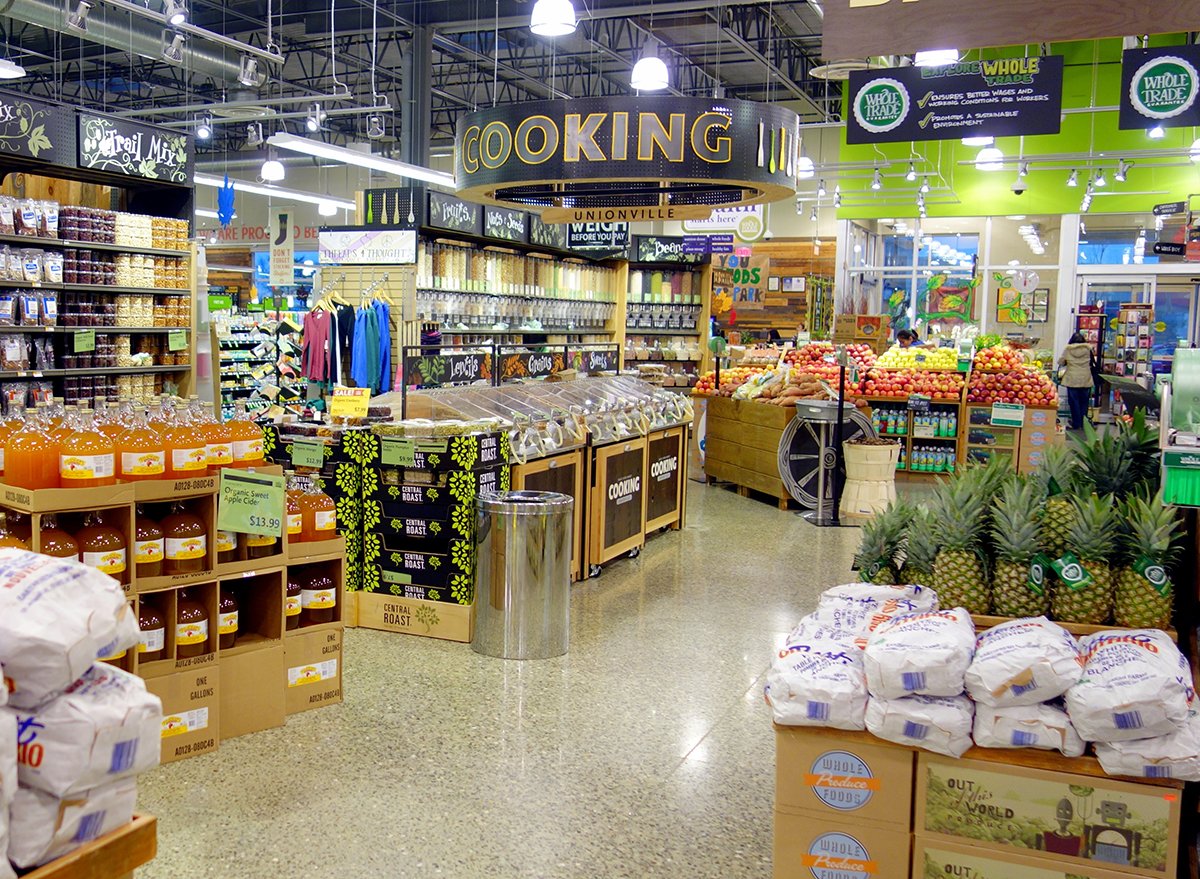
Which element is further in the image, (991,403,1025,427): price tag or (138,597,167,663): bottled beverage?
(991,403,1025,427): price tag

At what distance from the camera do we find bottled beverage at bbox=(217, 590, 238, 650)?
353 centimetres

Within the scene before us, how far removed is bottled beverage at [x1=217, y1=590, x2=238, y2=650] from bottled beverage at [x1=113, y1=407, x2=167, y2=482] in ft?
1.85

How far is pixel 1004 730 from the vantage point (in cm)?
227

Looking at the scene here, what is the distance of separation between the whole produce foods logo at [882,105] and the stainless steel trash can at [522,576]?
5.55 m

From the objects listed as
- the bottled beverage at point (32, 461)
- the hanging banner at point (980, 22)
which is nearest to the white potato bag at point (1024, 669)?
the hanging banner at point (980, 22)

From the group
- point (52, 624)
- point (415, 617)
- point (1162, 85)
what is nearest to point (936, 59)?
point (1162, 85)

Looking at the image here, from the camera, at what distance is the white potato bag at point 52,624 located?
4.66 feet

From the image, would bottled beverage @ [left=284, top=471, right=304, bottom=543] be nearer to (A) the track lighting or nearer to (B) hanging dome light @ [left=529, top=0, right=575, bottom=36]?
(B) hanging dome light @ [left=529, top=0, right=575, bottom=36]

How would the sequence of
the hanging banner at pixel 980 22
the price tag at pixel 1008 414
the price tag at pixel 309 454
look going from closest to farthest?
the hanging banner at pixel 980 22 → the price tag at pixel 309 454 → the price tag at pixel 1008 414

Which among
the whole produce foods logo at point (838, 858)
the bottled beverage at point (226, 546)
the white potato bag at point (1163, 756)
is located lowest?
the whole produce foods logo at point (838, 858)

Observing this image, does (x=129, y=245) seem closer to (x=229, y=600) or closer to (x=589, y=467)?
(x=589, y=467)

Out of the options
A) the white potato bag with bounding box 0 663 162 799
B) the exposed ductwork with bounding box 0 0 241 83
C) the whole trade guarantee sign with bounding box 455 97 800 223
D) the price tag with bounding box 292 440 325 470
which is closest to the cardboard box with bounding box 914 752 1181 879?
the white potato bag with bounding box 0 663 162 799

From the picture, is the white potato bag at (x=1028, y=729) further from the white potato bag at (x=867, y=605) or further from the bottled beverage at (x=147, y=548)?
the bottled beverage at (x=147, y=548)

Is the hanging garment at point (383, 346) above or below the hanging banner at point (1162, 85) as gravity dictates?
below
